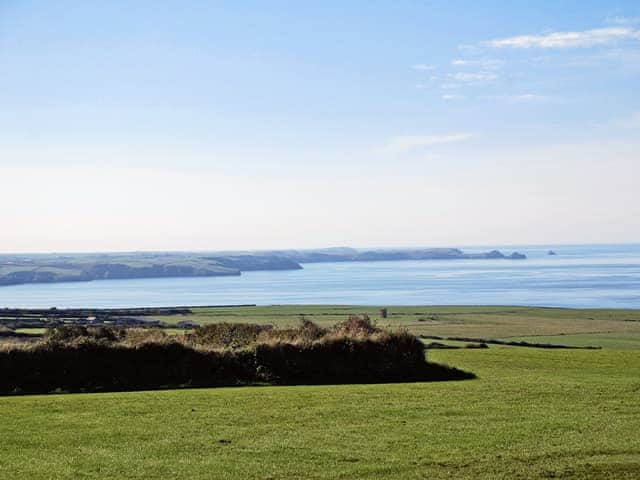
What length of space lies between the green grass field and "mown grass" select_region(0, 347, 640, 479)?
0.09ft

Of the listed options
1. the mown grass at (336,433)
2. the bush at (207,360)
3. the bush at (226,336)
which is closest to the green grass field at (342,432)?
the mown grass at (336,433)

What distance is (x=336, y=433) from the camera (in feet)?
46.0

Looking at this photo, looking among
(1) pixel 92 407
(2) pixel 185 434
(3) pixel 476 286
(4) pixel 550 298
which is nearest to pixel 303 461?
(2) pixel 185 434

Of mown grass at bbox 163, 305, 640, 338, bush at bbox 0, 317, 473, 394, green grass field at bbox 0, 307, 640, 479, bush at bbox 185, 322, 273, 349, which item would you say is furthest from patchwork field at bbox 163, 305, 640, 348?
green grass field at bbox 0, 307, 640, 479

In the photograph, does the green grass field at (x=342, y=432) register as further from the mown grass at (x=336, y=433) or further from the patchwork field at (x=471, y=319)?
the patchwork field at (x=471, y=319)

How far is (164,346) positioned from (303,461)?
591 inches

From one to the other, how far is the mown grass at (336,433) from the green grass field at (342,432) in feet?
0.09

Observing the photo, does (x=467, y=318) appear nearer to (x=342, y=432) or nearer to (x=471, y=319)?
(x=471, y=319)

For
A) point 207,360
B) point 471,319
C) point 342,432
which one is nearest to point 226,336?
point 207,360

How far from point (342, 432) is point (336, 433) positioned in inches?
5.8

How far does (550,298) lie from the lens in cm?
10950

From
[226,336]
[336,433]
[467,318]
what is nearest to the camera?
[336,433]

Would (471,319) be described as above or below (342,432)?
below

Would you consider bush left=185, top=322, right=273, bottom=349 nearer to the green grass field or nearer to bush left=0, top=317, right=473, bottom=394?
bush left=0, top=317, right=473, bottom=394
